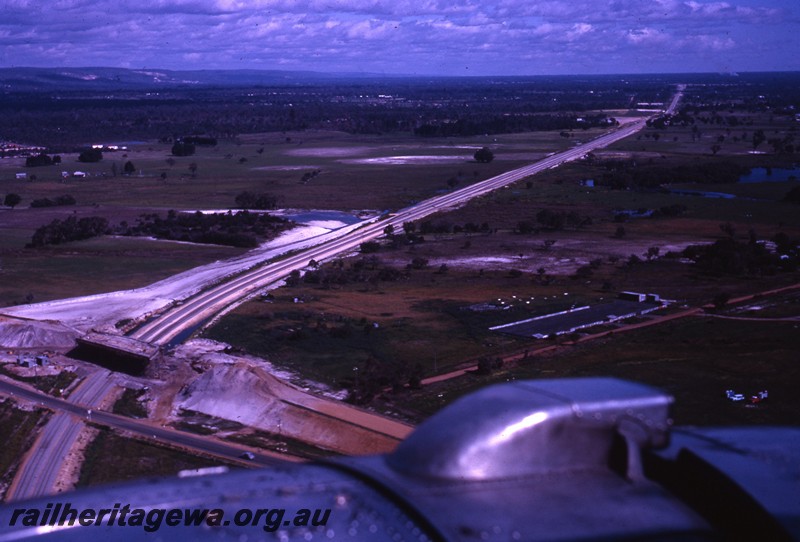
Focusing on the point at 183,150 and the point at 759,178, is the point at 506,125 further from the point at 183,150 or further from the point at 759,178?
the point at 759,178

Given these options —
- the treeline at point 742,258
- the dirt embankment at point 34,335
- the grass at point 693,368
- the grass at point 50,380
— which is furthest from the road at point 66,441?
the treeline at point 742,258

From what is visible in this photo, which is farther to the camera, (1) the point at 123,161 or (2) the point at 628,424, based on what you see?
(1) the point at 123,161

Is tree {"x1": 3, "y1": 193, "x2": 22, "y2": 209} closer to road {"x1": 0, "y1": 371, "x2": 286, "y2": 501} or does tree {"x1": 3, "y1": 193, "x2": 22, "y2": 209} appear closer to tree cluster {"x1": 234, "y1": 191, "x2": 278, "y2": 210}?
tree cluster {"x1": 234, "y1": 191, "x2": 278, "y2": 210}

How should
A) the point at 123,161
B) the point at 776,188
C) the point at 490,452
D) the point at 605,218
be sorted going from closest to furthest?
the point at 490,452 < the point at 605,218 < the point at 776,188 < the point at 123,161

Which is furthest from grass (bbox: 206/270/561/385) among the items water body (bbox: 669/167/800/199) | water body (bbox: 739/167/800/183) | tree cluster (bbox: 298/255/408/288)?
water body (bbox: 739/167/800/183)

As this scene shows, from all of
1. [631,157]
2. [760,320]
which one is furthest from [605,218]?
[631,157]

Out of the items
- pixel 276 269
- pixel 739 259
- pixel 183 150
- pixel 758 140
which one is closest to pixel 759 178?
pixel 758 140

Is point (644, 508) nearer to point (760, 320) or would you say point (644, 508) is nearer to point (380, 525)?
point (380, 525)
